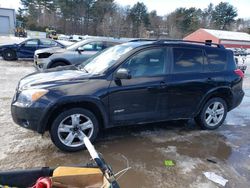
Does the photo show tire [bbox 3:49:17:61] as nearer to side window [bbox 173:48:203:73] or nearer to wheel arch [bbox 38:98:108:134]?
wheel arch [bbox 38:98:108:134]

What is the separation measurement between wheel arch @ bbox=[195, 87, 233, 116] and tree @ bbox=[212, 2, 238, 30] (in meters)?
81.3

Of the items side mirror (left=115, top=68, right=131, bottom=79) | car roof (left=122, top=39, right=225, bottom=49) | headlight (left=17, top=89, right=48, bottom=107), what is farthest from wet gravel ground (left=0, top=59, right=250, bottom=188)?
car roof (left=122, top=39, right=225, bottom=49)

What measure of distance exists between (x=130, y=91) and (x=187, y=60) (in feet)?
4.66

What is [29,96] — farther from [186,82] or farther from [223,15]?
[223,15]

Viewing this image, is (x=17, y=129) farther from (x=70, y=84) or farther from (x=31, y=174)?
(x=31, y=174)

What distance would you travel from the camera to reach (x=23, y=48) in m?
14.8


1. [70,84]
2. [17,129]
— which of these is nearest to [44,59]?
[17,129]

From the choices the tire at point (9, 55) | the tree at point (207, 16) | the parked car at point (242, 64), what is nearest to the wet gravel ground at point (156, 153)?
the parked car at point (242, 64)

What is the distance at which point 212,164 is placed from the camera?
4.09 meters

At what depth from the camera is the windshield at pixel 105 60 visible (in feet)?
14.7

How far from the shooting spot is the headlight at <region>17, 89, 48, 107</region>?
3.86m

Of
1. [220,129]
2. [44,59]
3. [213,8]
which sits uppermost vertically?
[213,8]

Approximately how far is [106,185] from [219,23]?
3408 inches

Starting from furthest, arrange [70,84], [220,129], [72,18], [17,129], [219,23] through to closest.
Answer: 1. [219,23]
2. [72,18]
3. [220,129]
4. [17,129]
5. [70,84]
